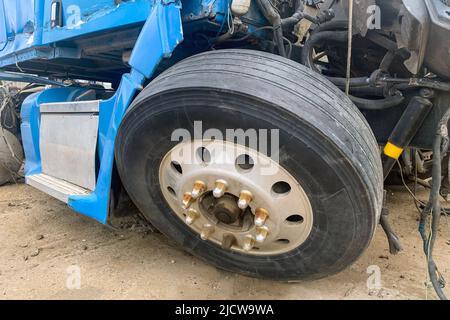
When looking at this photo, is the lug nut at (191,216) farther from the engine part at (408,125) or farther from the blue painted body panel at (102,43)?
the engine part at (408,125)

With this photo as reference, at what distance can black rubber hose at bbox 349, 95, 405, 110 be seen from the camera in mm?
1590

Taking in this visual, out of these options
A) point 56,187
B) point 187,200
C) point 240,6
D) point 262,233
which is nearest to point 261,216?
point 262,233

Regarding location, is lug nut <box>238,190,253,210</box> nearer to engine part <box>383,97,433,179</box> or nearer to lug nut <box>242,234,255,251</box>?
lug nut <box>242,234,255,251</box>

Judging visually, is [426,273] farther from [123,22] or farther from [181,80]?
[123,22]

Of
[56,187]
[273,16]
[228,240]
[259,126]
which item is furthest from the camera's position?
[56,187]

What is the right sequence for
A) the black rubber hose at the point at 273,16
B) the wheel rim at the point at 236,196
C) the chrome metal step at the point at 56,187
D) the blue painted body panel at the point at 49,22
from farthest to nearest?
the chrome metal step at the point at 56,187 → the blue painted body panel at the point at 49,22 → the black rubber hose at the point at 273,16 → the wheel rim at the point at 236,196

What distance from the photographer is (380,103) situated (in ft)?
5.34

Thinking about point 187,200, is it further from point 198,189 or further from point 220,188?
point 220,188

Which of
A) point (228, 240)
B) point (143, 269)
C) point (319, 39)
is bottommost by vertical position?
point (143, 269)

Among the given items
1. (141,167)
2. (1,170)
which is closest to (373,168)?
(141,167)

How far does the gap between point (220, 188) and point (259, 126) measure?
339 millimetres

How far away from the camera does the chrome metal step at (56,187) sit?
2.08 m

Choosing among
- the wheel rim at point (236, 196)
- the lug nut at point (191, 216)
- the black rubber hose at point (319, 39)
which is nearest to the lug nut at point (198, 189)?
the wheel rim at point (236, 196)

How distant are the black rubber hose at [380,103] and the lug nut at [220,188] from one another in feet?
2.63
